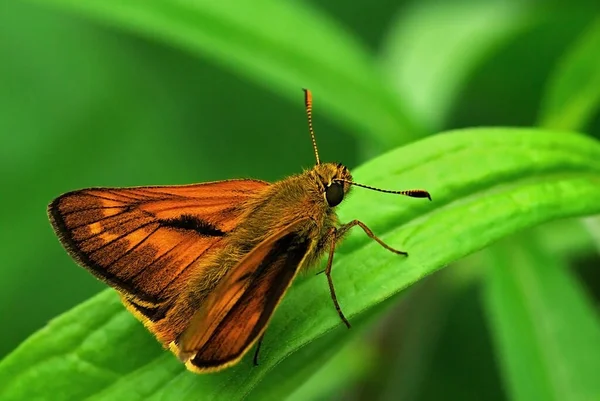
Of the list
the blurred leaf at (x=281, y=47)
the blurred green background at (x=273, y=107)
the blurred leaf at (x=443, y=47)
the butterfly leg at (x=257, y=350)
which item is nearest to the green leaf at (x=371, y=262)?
the butterfly leg at (x=257, y=350)

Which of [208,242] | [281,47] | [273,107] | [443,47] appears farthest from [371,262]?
[273,107]

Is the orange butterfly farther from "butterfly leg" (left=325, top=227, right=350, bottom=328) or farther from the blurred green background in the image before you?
the blurred green background

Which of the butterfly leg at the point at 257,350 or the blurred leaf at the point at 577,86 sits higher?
the blurred leaf at the point at 577,86

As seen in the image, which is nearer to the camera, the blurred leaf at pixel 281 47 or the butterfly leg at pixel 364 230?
the butterfly leg at pixel 364 230

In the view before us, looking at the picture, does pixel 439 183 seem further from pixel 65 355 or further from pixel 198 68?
pixel 198 68

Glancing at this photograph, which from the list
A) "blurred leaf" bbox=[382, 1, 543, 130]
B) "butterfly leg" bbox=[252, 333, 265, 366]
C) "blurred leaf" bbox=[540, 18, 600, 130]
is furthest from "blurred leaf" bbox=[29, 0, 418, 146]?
"butterfly leg" bbox=[252, 333, 265, 366]

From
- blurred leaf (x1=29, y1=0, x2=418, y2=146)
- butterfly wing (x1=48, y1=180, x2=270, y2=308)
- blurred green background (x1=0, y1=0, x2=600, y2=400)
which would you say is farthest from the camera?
blurred green background (x1=0, y1=0, x2=600, y2=400)

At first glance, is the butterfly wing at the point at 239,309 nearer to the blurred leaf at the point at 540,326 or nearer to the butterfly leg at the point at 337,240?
the butterfly leg at the point at 337,240
